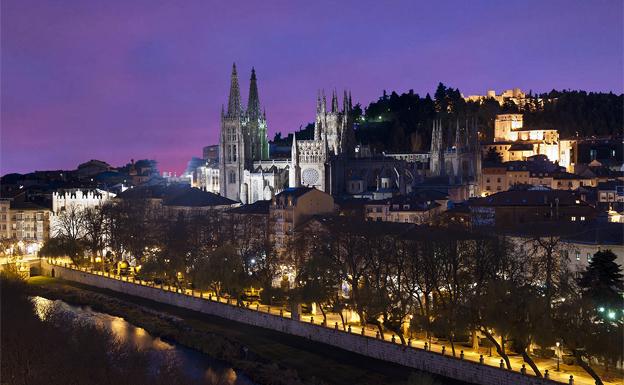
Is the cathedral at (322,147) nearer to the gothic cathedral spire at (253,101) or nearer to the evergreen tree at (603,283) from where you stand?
the gothic cathedral spire at (253,101)

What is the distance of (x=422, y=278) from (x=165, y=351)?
11540 millimetres

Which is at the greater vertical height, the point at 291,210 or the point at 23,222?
the point at 291,210

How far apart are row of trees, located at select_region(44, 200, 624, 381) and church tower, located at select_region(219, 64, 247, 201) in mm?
29120

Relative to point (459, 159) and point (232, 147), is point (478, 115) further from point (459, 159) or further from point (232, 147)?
point (232, 147)

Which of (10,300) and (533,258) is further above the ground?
(533,258)

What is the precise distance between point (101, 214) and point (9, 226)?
16843mm

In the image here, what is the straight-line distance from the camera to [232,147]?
83500 millimetres

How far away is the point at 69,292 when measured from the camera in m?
48.2

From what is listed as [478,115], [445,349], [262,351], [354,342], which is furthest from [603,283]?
[478,115]

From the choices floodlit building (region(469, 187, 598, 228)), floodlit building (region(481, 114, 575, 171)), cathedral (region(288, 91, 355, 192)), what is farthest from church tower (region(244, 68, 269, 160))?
floodlit building (region(469, 187, 598, 228))

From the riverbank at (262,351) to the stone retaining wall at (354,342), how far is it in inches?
14.0

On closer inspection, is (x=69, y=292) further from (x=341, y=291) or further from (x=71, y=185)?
(x=71, y=185)

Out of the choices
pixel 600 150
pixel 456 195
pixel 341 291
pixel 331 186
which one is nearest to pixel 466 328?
pixel 341 291

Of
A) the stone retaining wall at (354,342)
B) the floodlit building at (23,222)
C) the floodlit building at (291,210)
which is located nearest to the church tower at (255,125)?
the floodlit building at (23,222)
